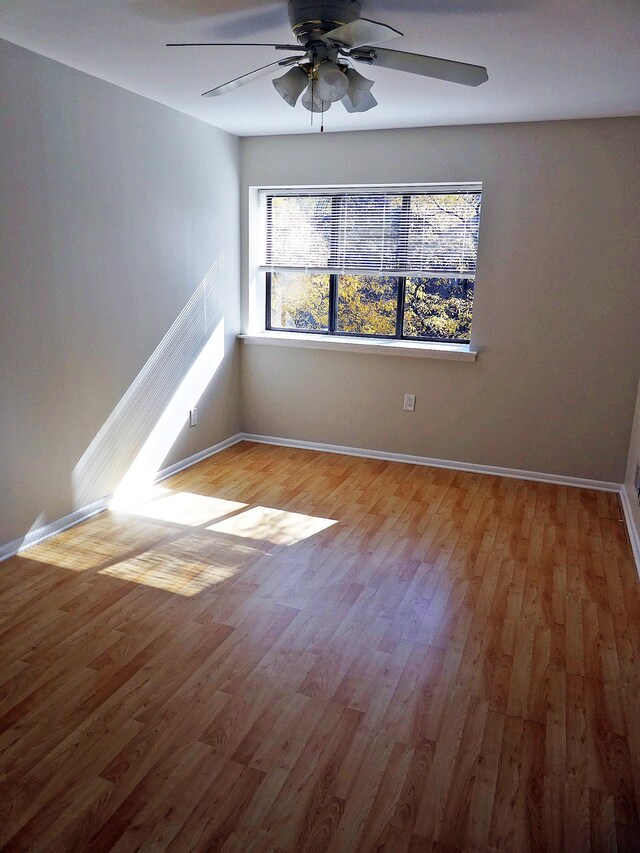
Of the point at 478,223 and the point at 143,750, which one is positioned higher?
the point at 478,223

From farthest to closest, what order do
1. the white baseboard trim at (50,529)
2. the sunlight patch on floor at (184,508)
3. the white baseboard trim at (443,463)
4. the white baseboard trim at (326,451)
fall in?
the white baseboard trim at (443,463), the sunlight patch on floor at (184,508), the white baseboard trim at (326,451), the white baseboard trim at (50,529)

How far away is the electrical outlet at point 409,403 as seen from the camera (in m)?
4.68

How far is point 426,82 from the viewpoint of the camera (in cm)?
316

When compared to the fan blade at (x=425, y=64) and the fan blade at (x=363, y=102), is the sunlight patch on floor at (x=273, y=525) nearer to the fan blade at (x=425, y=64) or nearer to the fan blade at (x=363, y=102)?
the fan blade at (x=363, y=102)

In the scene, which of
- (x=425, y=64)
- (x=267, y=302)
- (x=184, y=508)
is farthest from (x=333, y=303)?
(x=425, y=64)

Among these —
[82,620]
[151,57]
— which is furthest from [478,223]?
[82,620]

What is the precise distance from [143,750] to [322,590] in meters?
1.15

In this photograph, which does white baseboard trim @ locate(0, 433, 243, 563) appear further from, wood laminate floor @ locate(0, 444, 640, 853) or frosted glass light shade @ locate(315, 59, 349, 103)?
frosted glass light shade @ locate(315, 59, 349, 103)

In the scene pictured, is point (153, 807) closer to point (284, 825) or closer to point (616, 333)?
point (284, 825)

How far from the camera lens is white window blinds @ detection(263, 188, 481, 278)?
442 cm

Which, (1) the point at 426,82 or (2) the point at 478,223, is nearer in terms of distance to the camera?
(1) the point at 426,82

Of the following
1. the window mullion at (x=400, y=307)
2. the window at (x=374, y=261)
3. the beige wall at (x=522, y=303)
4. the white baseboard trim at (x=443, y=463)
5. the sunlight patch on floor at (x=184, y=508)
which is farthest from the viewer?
the window mullion at (x=400, y=307)

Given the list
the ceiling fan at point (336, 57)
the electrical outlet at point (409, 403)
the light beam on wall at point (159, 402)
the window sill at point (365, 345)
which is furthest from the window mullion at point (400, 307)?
the ceiling fan at point (336, 57)

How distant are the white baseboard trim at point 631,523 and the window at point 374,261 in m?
1.50
